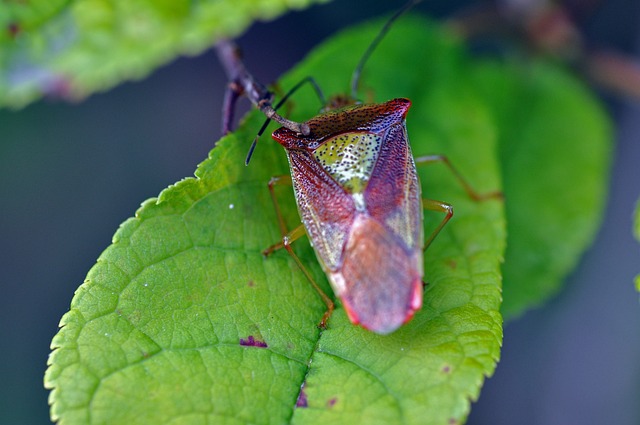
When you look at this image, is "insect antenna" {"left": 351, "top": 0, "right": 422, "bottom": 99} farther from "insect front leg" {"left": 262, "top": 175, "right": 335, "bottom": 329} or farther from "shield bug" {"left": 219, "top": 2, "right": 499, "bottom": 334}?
"insect front leg" {"left": 262, "top": 175, "right": 335, "bottom": 329}

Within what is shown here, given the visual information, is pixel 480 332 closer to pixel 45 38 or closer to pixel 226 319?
pixel 226 319

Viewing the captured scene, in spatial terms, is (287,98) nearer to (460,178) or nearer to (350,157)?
(350,157)

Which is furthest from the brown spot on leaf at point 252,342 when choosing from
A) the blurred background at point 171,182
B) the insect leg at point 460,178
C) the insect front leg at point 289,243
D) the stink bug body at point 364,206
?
the blurred background at point 171,182

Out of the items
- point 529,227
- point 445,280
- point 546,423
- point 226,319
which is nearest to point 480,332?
point 445,280

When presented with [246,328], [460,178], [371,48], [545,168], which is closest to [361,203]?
[460,178]

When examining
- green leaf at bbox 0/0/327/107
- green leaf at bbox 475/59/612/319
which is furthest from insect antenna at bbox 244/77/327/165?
green leaf at bbox 475/59/612/319

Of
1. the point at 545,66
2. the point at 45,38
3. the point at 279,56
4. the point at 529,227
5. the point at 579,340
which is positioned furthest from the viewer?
the point at 279,56
